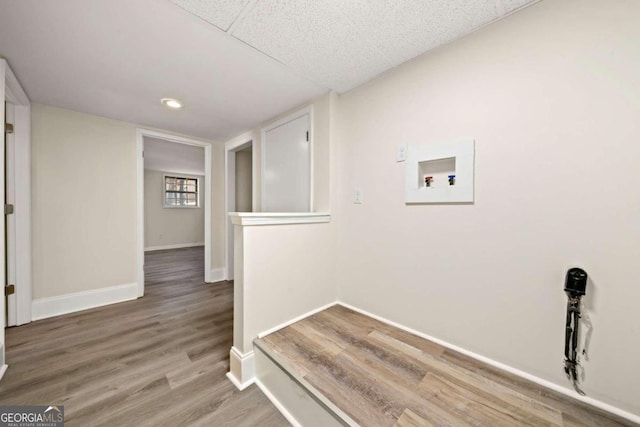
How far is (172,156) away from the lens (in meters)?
5.04

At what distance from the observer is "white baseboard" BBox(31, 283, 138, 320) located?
2283 millimetres

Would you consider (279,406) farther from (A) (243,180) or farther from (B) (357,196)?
(A) (243,180)

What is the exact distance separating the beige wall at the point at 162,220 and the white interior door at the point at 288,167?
4.02m

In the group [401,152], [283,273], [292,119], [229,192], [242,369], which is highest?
[292,119]

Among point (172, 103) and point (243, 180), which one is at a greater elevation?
point (172, 103)

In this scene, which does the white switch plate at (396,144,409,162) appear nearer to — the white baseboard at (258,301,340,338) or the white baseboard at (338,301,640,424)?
the white baseboard at (338,301,640,424)

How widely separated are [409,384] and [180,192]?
25.8ft

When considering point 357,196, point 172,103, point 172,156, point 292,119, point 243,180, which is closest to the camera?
point 357,196

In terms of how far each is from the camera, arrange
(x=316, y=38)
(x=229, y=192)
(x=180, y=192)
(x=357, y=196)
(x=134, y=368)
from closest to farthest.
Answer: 1. (x=316, y=38)
2. (x=134, y=368)
3. (x=357, y=196)
4. (x=229, y=192)
5. (x=180, y=192)

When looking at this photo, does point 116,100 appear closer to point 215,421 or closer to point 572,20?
point 215,421

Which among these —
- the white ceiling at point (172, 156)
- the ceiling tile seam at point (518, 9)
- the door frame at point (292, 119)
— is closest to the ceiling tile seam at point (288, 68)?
the door frame at point (292, 119)

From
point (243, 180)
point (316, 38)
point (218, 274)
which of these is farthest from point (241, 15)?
point (218, 274)

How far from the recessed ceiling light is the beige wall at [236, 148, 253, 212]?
60.9 inches

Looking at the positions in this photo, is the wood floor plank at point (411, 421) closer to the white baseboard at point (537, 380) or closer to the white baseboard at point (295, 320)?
the white baseboard at point (537, 380)
